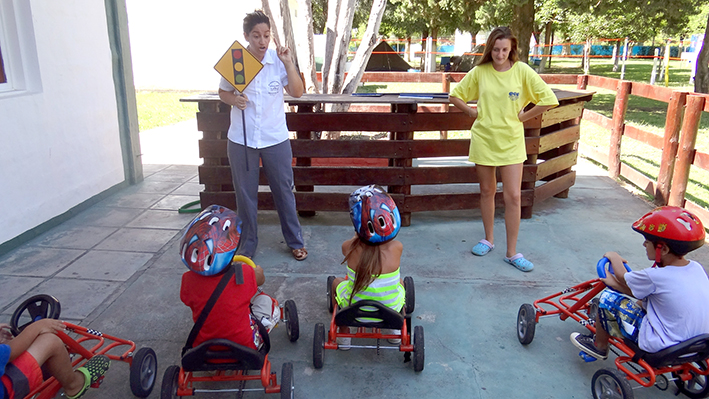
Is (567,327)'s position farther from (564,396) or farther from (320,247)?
(320,247)

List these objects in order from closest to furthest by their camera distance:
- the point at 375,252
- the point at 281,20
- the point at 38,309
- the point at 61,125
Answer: the point at 375,252 < the point at 38,309 < the point at 61,125 < the point at 281,20

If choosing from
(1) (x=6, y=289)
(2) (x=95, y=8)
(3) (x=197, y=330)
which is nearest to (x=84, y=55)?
(2) (x=95, y=8)

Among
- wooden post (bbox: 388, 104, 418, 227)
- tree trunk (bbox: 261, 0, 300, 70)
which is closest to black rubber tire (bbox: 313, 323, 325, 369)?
wooden post (bbox: 388, 104, 418, 227)

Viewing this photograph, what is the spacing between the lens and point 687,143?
17.9 ft

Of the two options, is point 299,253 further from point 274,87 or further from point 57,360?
point 57,360

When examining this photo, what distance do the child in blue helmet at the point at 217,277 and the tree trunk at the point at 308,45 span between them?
5.82 m

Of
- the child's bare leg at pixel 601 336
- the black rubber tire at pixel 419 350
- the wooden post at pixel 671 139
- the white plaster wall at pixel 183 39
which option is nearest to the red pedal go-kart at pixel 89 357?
the black rubber tire at pixel 419 350

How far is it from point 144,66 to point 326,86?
1495 cm

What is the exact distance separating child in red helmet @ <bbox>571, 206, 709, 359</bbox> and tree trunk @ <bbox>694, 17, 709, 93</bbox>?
48.1 feet

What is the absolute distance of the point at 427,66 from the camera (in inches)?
1283

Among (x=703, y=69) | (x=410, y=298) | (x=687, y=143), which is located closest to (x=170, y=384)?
(x=410, y=298)

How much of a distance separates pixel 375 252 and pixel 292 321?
738mm

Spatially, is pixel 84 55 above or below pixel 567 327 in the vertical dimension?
above

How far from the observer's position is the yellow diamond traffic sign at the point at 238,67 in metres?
3.82
